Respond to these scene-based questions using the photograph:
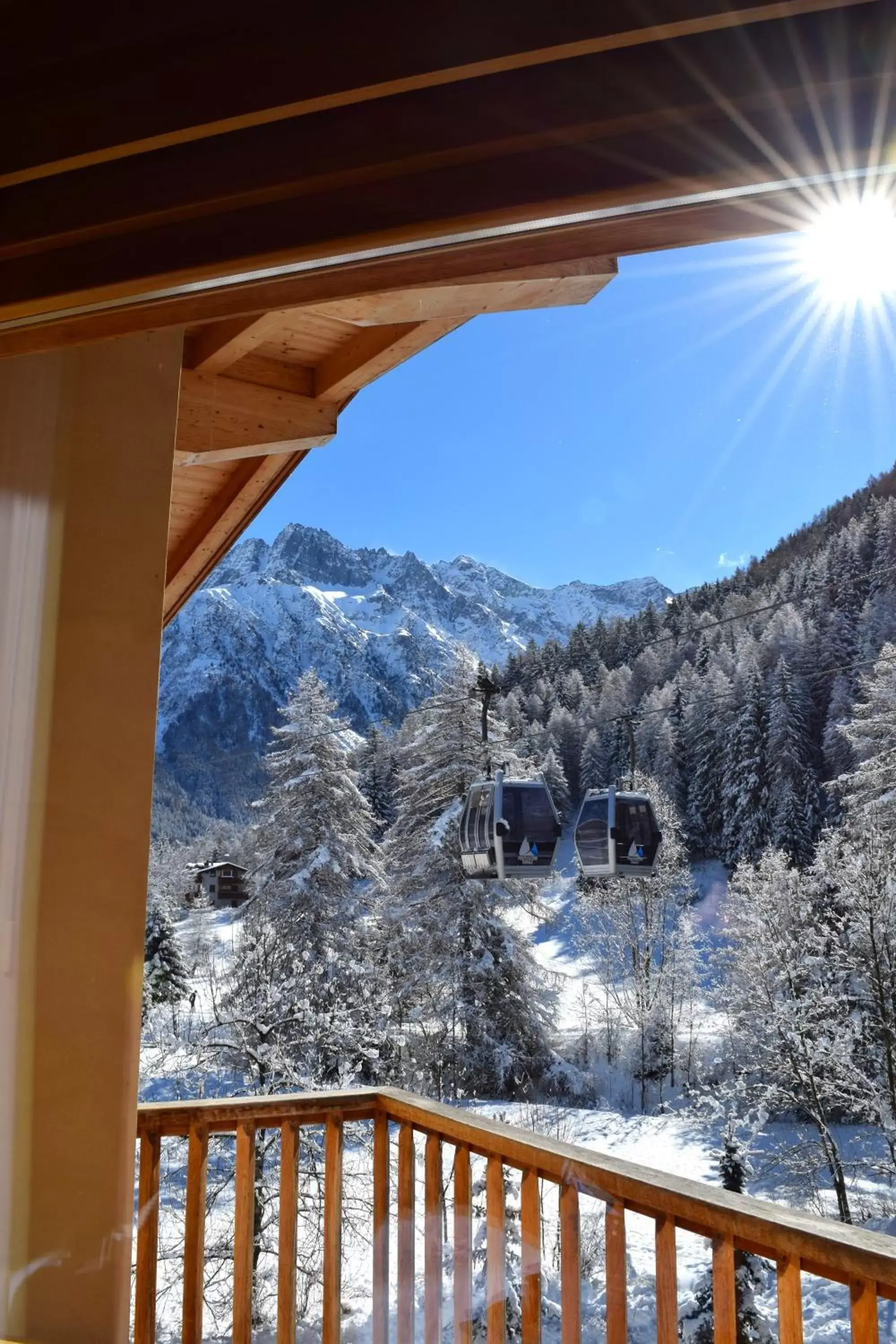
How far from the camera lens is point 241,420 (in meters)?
2.11

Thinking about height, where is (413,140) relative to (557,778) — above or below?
below

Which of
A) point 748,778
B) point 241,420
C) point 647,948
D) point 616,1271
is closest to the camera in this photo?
point 616,1271

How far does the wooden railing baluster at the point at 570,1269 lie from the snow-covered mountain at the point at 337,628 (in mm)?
3207

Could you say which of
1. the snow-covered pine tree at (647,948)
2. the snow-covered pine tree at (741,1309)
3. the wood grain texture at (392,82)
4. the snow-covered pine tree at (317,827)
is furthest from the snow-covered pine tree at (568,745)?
the wood grain texture at (392,82)

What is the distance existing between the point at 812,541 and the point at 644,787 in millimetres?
2316

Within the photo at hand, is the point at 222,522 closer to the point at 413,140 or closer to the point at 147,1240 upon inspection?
the point at 147,1240

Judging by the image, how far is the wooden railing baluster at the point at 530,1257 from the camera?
1506 millimetres

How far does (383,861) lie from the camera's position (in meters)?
8.98

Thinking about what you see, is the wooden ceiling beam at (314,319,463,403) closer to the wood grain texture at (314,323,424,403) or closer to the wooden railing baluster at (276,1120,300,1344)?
the wood grain texture at (314,323,424,403)

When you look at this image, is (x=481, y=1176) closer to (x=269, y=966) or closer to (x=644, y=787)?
(x=269, y=966)

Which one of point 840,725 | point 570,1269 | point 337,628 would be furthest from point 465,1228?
point 840,725

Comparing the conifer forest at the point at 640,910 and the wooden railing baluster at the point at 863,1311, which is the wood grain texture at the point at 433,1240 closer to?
the wooden railing baluster at the point at 863,1311

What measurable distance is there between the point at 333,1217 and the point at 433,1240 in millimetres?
225

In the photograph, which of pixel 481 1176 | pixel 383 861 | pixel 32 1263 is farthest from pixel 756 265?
pixel 383 861
